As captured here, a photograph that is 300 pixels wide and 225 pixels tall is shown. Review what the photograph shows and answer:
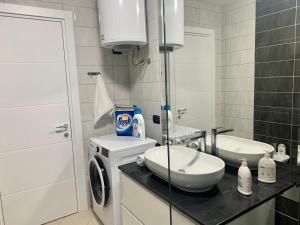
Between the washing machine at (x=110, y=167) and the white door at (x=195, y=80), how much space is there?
63cm

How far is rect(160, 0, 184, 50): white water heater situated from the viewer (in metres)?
1.26

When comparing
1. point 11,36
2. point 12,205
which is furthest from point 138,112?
point 12,205

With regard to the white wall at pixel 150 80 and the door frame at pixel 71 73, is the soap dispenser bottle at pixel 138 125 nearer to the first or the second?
the white wall at pixel 150 80

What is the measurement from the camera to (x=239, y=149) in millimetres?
1364

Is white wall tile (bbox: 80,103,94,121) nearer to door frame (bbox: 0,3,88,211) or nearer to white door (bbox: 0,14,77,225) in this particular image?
door frame (bbox: 0,3,88,211)

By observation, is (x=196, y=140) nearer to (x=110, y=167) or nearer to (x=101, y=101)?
(x=110, y=167)

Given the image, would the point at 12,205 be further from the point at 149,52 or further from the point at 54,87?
the point at 149,52

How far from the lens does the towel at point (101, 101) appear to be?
2.31 metres

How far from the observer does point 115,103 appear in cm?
252

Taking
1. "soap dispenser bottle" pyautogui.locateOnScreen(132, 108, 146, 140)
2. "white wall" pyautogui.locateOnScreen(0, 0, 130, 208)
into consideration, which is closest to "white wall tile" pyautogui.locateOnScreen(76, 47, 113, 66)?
"white wall" pyautogui.locateOnScreen(0, 0, 130, 208)

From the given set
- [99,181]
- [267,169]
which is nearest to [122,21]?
[99,181]

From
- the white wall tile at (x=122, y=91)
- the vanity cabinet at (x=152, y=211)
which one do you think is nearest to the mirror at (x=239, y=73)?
the vanity cabinet at (x=152, y=211)

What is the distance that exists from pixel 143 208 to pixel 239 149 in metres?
0.74

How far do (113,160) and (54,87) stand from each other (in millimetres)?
963
